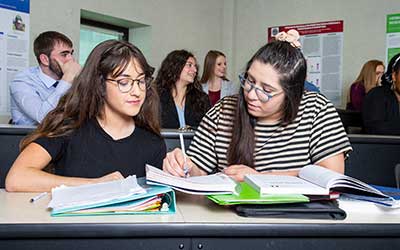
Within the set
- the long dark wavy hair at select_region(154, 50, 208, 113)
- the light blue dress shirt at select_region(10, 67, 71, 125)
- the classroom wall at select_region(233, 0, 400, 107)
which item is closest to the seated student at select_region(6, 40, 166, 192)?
the light blue dress shirt at select_region(10, 67, 71, 125)

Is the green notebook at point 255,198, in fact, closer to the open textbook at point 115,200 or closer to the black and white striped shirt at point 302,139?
the open textbook at point 115,200

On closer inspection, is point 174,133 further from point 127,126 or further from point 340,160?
point 340,160

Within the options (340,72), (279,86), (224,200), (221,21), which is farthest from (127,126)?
(221,21)

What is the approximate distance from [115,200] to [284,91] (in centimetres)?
68

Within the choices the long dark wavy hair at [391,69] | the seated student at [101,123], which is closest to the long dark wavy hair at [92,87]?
the seated student at [101,123]

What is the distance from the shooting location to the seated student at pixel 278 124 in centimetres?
140

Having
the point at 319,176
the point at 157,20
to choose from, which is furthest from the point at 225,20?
the point at 319,176

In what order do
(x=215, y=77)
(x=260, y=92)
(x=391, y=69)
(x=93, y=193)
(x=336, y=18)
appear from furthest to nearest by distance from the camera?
(x=336, y=18) < (x=215, y=77) < (x=391, y=69) < (x=260, y=92) < (x=93, y=193)

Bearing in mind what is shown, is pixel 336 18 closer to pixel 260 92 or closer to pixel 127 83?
pixel 260 92

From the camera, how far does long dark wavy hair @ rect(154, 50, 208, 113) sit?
10.8 ft

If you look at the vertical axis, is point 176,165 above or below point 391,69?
below

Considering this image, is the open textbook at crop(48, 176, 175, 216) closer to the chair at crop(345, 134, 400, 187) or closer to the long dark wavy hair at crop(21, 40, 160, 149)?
the long dark wavy hair at crop(21, 40, 160, 149)

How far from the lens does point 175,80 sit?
3.35m

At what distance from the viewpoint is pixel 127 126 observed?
4.96 ft
